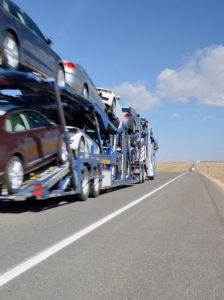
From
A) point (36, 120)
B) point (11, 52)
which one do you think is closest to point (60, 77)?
point (36, 120)

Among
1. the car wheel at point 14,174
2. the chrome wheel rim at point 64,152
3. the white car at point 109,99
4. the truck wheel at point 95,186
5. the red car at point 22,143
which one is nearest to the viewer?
the red car at point 22,143

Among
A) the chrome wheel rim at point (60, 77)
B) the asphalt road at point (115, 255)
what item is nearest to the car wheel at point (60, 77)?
the chrome wheel rim at point (60, 77)

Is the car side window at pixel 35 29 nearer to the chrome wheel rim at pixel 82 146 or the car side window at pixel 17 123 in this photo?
the car side window at pixel 17 123

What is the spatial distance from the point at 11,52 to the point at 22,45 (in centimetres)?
40

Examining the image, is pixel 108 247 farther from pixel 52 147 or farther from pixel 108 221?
pixel 52 147

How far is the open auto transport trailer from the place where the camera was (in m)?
7.27

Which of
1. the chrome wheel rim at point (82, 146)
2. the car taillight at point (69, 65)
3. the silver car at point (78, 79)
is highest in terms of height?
the car taillight at point (69, 65)

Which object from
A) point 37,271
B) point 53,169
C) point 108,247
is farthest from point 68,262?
point 53,169

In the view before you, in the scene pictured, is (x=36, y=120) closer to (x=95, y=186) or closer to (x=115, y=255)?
(x=95, y=186)

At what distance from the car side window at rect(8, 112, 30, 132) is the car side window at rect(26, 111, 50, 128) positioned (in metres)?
0.23

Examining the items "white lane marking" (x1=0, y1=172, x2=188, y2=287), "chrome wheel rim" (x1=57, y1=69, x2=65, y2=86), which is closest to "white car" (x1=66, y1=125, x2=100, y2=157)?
"chrome wheel rim" (x1=57, y1=69, x2=65, y2=86)

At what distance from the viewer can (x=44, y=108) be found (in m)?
8.99

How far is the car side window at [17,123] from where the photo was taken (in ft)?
21.8

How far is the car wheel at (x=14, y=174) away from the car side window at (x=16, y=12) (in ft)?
9.85
